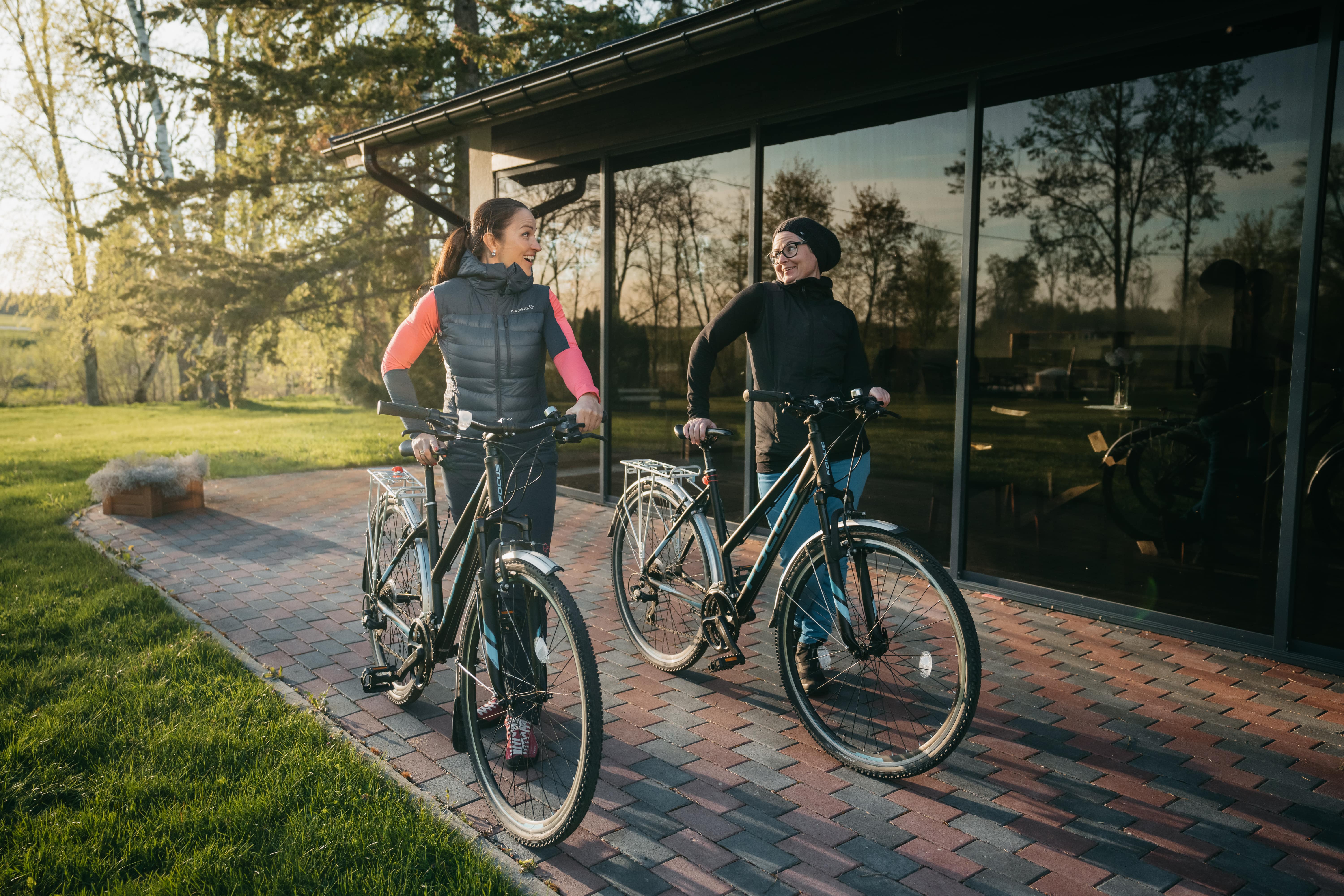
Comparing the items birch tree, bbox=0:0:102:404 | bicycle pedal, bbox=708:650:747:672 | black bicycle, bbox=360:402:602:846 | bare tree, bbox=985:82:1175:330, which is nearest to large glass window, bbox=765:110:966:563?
bare tree, bbox=985:82:1175:330

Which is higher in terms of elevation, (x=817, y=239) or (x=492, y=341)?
(x=817, y=239)

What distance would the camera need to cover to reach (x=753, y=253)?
6820mm

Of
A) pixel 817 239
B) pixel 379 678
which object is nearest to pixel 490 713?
pixel 379 678

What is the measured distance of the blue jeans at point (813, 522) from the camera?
3332mm

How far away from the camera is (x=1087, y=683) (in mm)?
4047

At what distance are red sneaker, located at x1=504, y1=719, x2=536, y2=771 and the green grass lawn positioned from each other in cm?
34

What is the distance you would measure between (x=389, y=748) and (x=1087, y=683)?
301 centimetres

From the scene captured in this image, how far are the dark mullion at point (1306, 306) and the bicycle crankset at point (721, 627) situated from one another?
265 cm

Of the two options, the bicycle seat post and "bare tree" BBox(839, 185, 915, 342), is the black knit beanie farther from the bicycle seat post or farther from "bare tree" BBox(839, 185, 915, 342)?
"bare tree" BBox(839, 185, 915, 342)

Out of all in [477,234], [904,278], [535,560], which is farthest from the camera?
[904,278]

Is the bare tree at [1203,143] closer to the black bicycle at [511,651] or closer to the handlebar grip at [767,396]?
the handlebar grip at [767,396]

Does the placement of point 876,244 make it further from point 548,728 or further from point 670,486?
point 548,728

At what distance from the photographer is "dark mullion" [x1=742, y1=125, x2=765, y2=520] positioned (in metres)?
6.67

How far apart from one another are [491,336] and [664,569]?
1.44 meters
